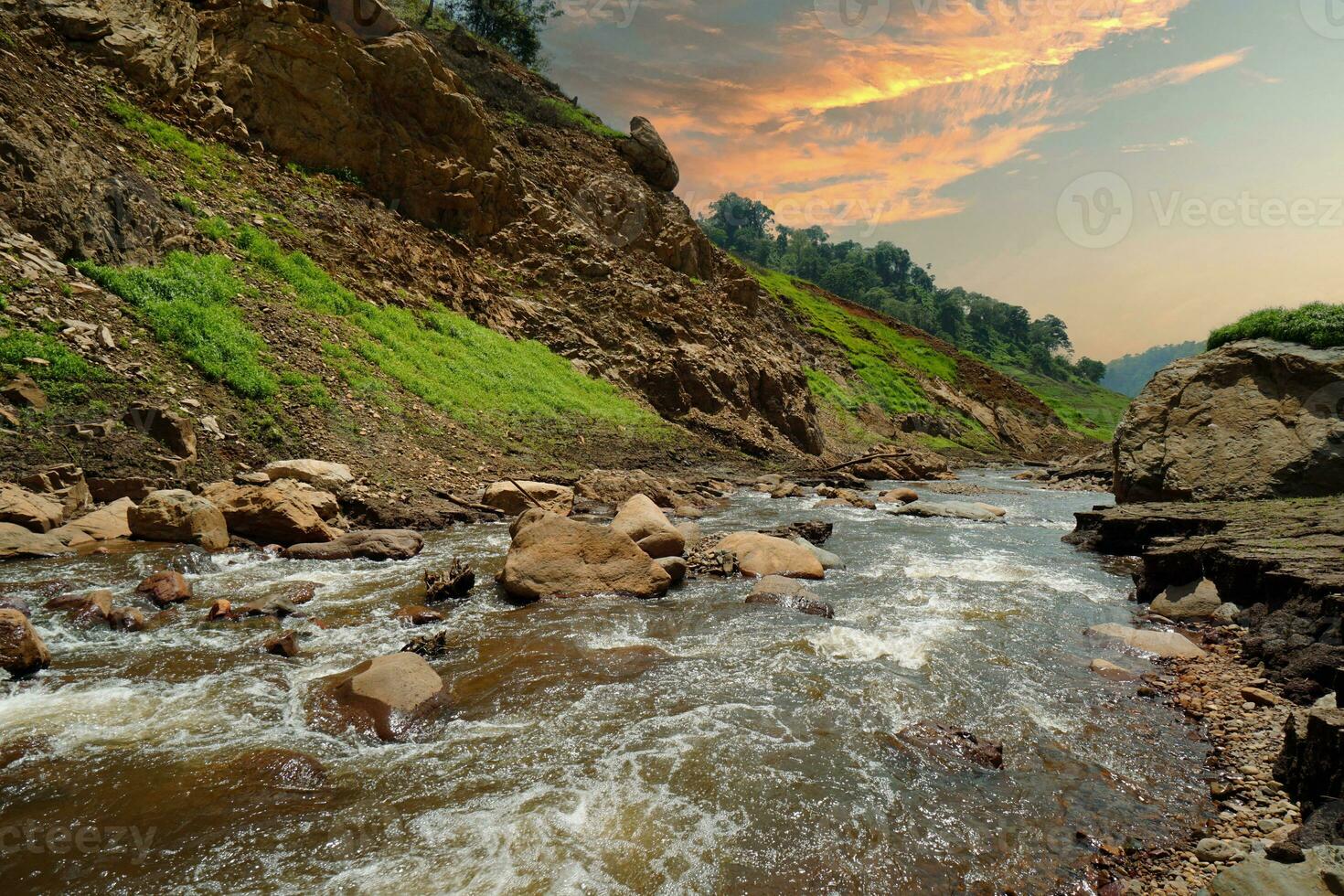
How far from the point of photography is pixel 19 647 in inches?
246

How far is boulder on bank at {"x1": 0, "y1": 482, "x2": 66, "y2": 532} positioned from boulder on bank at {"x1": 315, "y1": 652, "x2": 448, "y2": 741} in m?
7.00

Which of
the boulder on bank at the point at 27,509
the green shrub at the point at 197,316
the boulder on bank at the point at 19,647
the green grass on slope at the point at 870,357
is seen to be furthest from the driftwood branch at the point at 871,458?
the boulder on bank at the point at 19,647

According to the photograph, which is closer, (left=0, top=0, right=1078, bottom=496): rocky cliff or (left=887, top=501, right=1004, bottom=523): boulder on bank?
(left=0, top=0, right=1078, bottom=496): rocky cliff

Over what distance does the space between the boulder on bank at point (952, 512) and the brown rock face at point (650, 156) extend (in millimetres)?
34096

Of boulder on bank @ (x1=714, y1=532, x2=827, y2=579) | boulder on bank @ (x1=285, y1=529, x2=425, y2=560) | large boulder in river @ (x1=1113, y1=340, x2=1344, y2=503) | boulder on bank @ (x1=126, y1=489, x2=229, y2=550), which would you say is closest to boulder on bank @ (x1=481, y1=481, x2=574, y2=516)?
boulder on bank @ (x1=285, y1=529, x2=425, y2=560)

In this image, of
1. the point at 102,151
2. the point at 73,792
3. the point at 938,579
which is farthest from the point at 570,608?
the point at 102,151

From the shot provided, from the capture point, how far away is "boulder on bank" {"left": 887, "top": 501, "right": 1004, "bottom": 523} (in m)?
20.5

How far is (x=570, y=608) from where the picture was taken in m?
9.62

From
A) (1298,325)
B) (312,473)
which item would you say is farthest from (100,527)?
(1298,325)

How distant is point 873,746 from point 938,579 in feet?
22.7

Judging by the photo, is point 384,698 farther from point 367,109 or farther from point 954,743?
point 367,109

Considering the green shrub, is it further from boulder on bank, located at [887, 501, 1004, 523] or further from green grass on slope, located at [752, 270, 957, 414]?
green grass on slope, located at [752, 270, 957, 414]

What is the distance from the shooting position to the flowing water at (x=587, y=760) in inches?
170

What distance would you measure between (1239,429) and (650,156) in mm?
40381
